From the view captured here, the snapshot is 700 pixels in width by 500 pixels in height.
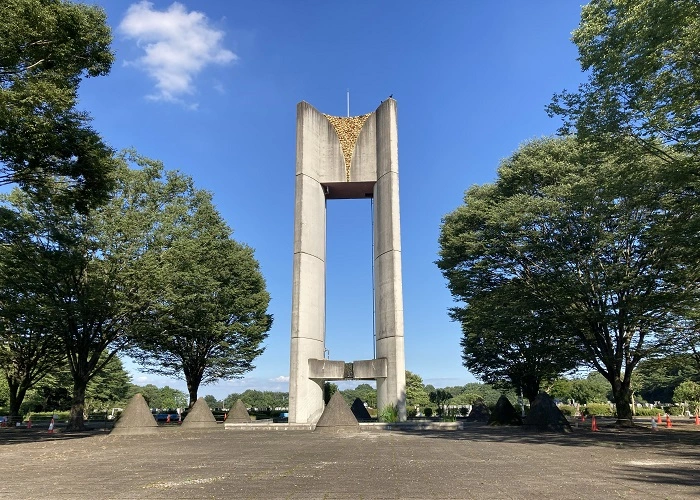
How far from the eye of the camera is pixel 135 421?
23.3 m

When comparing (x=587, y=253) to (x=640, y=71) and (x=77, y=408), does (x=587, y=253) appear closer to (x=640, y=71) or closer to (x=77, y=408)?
(x=640, y=71)

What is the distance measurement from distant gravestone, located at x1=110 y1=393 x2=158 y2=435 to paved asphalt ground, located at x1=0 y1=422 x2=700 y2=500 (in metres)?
8.96

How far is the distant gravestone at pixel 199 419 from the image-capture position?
27.2m

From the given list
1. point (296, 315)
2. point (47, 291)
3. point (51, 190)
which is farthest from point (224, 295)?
point (51, 190)

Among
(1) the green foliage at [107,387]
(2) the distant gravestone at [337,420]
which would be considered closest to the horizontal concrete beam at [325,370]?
(2) the distant gravestone at [337,420]

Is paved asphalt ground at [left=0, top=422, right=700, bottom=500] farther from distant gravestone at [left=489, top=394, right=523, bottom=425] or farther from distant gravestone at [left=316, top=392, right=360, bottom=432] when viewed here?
distant gravestone at [left=489, top=394, right=523, bottom=425]

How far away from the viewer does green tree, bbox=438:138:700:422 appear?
20625 millimetres

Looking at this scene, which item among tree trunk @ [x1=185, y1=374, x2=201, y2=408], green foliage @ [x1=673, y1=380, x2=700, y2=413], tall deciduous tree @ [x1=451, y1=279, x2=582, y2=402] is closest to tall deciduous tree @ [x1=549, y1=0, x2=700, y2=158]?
tall deciduous tree @ [x1=451, y1=279, x2=582, y2=402]

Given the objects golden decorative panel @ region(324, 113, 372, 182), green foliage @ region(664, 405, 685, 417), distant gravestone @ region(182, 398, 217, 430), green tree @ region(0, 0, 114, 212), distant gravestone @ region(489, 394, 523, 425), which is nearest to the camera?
green tree @ region(0, 0, 114, 212)

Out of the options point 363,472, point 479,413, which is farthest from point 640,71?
point 479,413

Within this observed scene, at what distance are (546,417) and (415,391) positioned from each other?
44.7 m

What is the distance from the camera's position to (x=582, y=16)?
1692cm

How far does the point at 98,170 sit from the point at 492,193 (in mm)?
22378

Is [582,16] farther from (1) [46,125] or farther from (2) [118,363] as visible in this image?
(2) [118,363]
